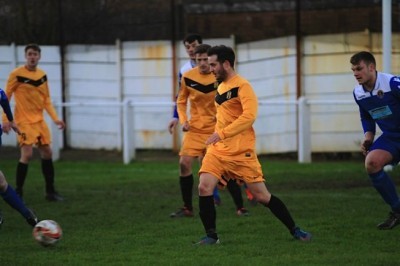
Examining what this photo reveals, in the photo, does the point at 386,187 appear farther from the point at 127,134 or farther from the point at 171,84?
the point at 171,84

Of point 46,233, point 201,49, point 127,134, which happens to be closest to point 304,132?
point 127,134

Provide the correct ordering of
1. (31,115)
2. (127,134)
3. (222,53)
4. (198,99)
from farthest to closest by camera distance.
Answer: (127,134), (31,115), (198,99), (222,53)

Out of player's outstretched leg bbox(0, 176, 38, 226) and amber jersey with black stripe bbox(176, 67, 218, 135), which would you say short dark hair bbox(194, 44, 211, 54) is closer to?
amber jersey with black stripe bbox(176, 67, 218, 135)

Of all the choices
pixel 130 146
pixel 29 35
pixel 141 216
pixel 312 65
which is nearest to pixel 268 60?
pixel 312 65

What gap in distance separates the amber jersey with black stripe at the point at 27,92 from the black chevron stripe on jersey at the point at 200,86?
8.68 ft

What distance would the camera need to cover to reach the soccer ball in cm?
799

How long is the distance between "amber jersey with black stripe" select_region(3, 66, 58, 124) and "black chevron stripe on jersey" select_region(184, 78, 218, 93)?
8.68 feet

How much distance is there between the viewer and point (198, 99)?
10227 mm

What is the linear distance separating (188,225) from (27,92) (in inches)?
152

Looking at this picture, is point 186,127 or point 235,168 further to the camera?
point 186,127

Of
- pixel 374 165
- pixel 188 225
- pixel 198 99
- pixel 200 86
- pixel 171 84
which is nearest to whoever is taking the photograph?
pixel 374 165

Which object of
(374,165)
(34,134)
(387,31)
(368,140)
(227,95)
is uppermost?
(387,31)

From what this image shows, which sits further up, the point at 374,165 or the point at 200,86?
the point at 200,86

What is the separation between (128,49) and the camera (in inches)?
749
